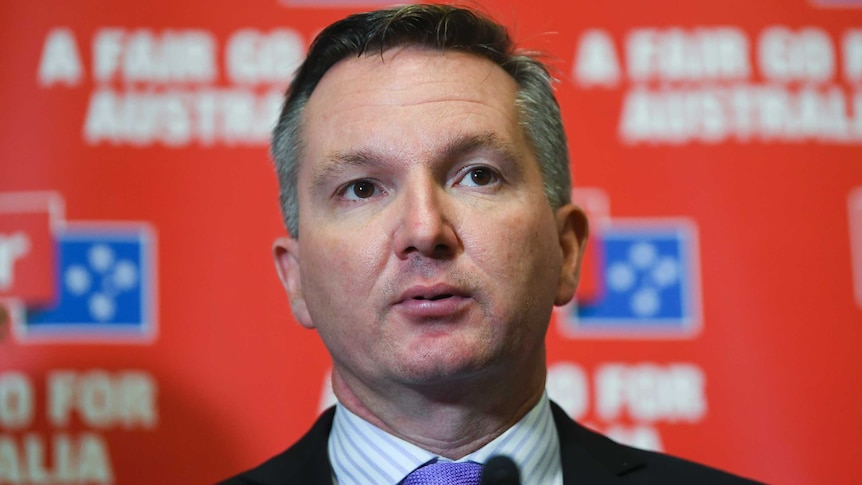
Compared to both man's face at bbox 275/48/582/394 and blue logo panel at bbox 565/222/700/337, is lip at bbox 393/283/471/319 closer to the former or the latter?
man's face at bbox 275/48/582/394

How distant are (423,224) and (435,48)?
36 centimetres

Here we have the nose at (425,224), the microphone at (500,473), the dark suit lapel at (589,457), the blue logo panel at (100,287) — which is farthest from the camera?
the blue logo panel at (100,287)

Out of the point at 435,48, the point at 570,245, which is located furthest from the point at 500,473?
the point at 435,48

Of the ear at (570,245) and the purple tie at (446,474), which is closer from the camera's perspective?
the purple tie at (446,474)

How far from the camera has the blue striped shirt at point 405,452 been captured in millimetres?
1486

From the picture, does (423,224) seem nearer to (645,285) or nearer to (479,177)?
(479,177)

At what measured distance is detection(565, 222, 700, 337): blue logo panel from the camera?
2.21 m

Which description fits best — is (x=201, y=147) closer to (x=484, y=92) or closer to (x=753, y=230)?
(x=484, y=92)

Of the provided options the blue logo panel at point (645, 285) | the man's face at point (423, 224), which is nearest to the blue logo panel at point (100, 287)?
the man's face at point (423, 224)

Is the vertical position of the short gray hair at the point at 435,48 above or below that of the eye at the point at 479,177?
above

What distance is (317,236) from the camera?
4.91 ft

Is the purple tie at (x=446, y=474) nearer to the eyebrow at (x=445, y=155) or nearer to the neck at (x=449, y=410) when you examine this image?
the neck at (x=449, y=410)

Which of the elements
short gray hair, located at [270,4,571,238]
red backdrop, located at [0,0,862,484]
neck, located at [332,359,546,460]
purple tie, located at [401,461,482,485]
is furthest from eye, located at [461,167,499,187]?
red backdrop, located at [0,0,862,484]

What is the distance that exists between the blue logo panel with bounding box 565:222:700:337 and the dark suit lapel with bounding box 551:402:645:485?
0.57 m
